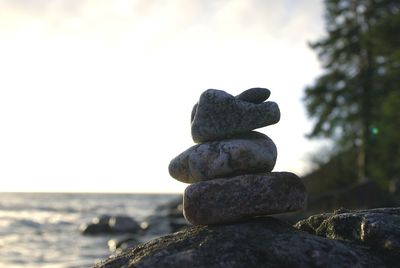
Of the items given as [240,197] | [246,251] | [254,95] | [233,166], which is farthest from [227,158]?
[246,251]

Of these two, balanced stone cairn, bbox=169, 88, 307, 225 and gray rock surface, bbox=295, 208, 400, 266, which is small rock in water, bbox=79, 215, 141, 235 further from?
gray rock surface, bbox=295, 208, 400, 266

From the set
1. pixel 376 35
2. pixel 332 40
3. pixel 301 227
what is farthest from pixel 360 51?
pixel 301 227

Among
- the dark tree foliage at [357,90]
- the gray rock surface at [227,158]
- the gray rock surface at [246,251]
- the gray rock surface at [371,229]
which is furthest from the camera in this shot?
the dark tree foliage at [357,90]

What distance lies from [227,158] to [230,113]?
0.53 metres

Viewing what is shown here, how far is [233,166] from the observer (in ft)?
19.3

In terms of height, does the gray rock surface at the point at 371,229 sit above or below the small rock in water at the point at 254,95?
below

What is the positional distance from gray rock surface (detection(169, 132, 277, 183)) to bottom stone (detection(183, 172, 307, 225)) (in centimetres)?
16

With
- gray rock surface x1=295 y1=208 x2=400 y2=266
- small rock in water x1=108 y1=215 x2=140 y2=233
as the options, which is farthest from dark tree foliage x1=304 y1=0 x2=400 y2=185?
gray rock surface x1=295 y1=208 x2=400 y2=266

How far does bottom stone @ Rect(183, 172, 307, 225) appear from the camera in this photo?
18.8 feet

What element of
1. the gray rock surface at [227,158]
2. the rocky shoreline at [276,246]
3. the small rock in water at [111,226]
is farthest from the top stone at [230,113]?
the small rock in water at [111,226]

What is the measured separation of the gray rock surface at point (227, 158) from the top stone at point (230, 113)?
0.40ft

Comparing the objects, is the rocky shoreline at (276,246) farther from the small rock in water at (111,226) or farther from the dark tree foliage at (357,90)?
the small rock in water at (111,226)

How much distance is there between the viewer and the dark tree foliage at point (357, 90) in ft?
86.0

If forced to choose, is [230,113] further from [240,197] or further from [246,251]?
[246,251]
